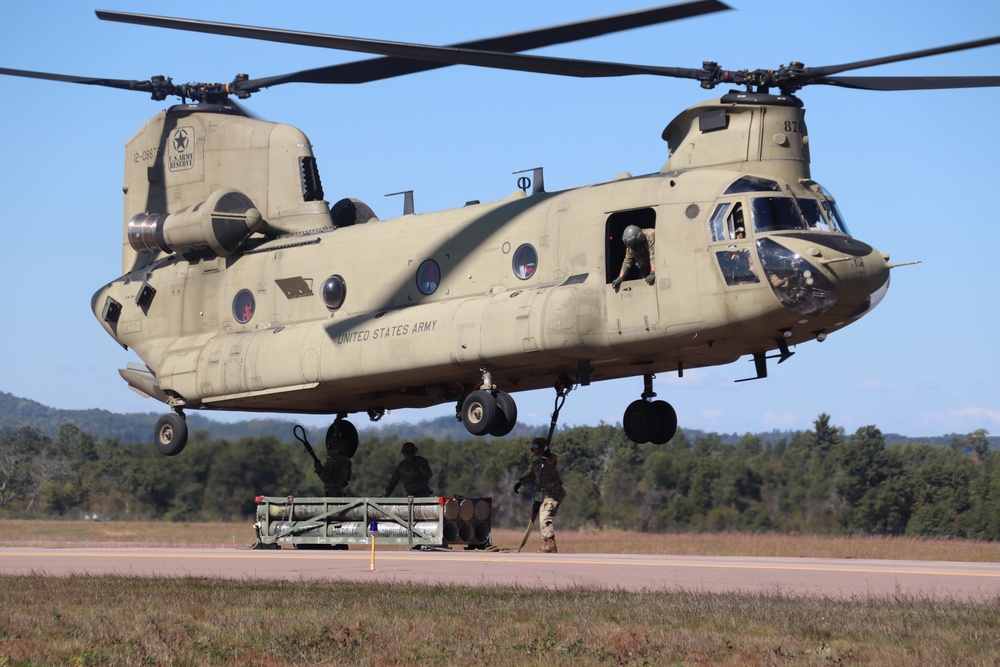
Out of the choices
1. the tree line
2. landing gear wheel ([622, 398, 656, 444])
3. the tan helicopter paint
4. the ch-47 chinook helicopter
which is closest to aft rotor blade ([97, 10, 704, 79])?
the ch-47 chinook helicopter

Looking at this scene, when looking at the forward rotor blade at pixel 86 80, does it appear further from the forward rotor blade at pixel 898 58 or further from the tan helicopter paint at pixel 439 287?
the forward rotor blade at pixel 898 58

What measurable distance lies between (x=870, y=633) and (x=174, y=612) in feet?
22.3

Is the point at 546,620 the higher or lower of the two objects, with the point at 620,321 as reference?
lower

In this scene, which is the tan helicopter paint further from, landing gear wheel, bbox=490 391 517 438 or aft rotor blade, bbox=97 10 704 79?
aft rotor blade, bbox=97 10 704 79

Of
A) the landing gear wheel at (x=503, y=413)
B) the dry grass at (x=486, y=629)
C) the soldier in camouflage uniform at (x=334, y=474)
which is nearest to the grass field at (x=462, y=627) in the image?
the dry grass at (x=486, y=629)

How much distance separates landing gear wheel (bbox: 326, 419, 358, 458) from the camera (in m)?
29.2

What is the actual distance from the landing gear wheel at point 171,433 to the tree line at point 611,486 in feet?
48.2

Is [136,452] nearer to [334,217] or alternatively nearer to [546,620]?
[334,217]

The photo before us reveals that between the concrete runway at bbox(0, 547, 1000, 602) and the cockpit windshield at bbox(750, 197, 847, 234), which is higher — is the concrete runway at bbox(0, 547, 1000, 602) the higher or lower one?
the lower one

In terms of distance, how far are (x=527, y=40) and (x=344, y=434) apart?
11.3 metres

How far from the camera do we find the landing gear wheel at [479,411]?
75.3 feet

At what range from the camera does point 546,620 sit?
42.5 ft

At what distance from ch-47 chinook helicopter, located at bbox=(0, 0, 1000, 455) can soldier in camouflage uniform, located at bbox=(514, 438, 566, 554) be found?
0.90 metres

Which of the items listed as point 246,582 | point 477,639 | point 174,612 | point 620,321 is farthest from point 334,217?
point 477,639
